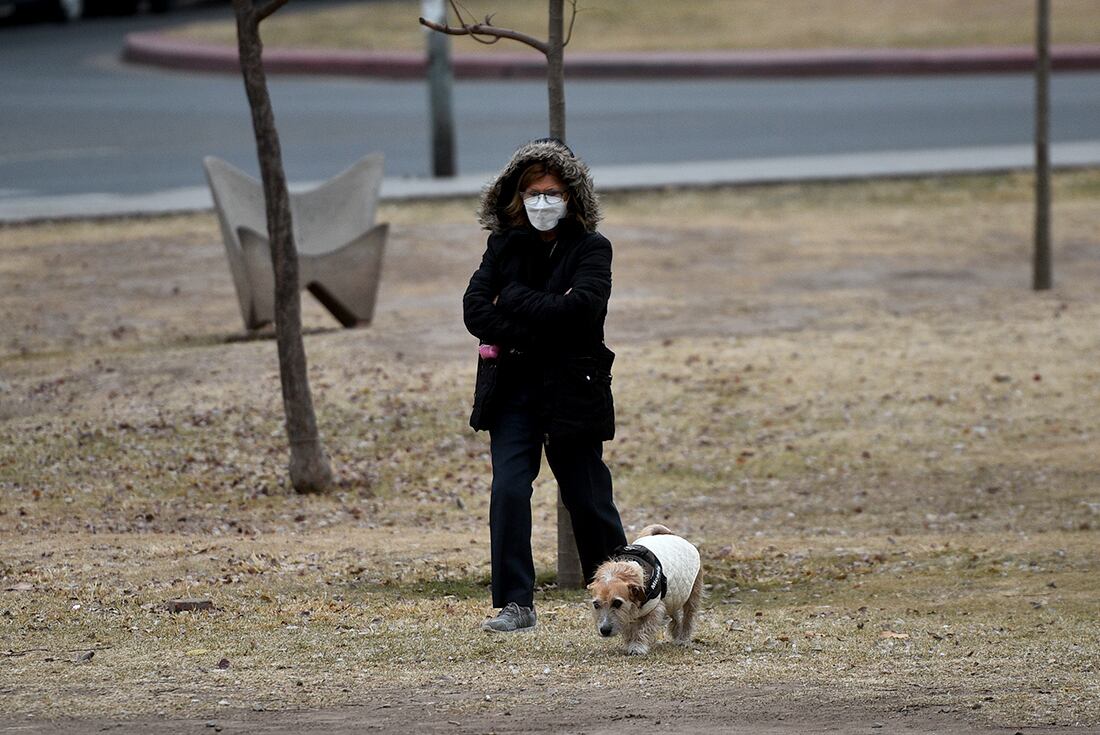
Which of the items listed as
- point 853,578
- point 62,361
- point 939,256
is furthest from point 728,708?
point 939,256

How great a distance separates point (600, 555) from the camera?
6.62 meters

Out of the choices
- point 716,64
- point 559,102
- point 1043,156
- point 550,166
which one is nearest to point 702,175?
point 1043,156

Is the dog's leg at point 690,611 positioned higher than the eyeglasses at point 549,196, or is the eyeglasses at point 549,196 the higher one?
the eyeglasses at point 549,196

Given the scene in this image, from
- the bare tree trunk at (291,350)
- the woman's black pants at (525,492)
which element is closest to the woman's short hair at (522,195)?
the woman's black pants at (525,492)

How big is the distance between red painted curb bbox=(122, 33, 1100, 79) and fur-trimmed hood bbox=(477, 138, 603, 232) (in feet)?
66.5

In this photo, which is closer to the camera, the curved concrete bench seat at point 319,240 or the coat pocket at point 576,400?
the coat pocket at point 576,400

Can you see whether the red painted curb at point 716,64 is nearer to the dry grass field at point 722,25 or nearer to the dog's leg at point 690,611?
the dry grass field at point 722,25

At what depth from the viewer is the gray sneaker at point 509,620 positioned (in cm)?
645

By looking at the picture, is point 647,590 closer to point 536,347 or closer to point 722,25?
point 536,347

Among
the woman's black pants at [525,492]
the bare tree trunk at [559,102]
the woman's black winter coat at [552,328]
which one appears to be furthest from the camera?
A: the bare tree trunk at [559,102]

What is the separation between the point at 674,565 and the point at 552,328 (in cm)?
93

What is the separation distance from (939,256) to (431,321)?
202 inches

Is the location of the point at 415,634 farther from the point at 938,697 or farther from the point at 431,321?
the point at 431,321

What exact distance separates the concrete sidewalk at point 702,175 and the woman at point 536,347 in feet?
36.8
